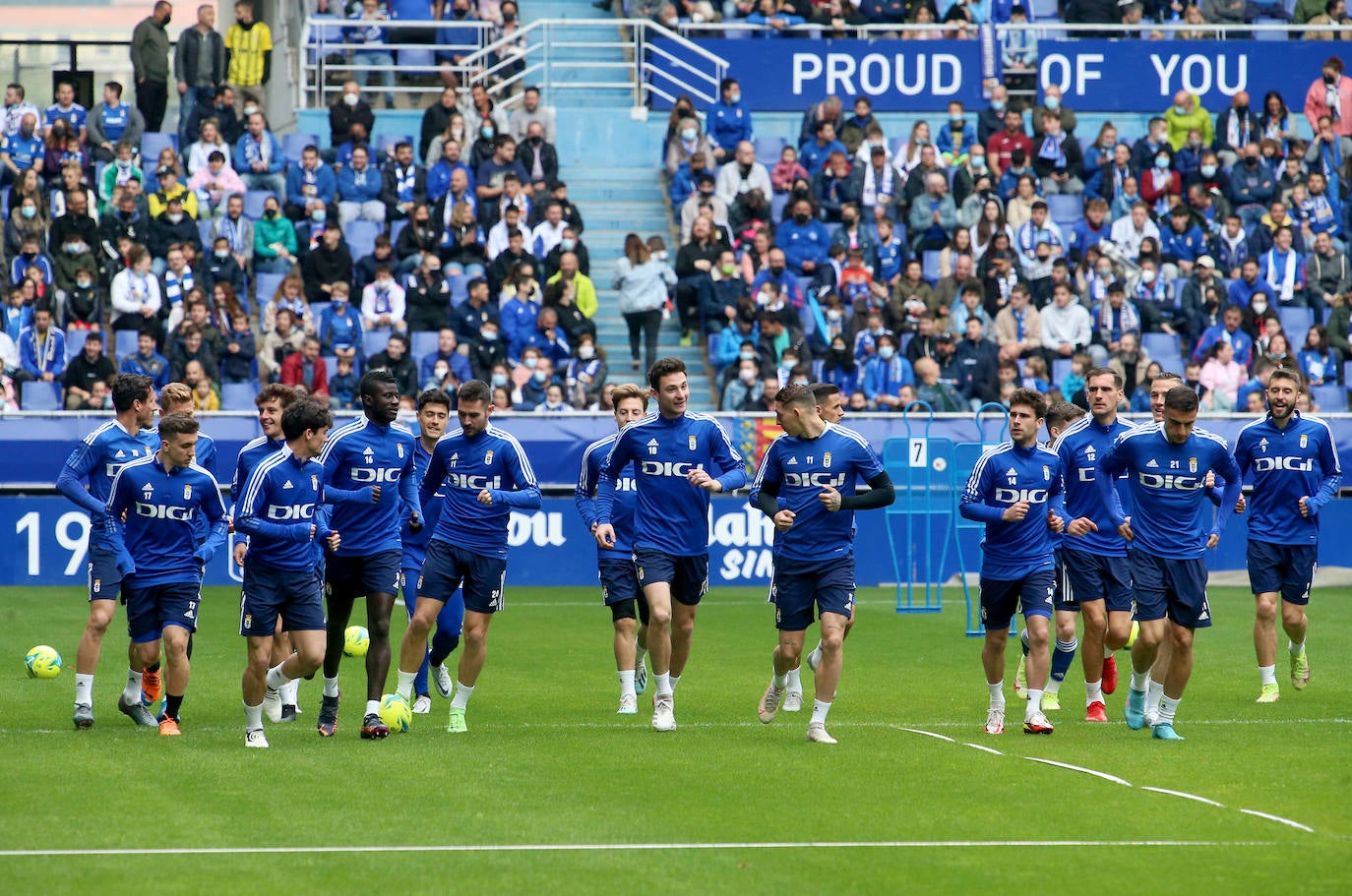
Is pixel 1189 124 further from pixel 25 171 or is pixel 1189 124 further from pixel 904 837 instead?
pixel 904 837

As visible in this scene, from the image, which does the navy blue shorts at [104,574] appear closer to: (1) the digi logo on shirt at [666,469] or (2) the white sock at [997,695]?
(1) the digi logo on shirt at [666,469]

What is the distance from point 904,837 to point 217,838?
3097mm

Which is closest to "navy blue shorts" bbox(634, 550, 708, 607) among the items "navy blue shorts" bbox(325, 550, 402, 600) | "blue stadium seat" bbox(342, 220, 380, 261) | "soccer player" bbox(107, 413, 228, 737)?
"navy blue shorts" bbox(325, 550, 402, 600)

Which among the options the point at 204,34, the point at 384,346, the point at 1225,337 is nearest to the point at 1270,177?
the point at 1225,337

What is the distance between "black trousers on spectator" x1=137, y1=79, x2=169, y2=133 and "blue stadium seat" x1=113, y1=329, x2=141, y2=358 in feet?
18.1

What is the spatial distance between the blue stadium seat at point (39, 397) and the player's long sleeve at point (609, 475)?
12923 millimetres

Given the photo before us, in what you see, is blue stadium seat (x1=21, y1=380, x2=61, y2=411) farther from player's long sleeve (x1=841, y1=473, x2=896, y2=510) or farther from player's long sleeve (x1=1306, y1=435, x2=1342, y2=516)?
player's long sleeve (x1=1306, y1=435, x2=1342, y2=516)

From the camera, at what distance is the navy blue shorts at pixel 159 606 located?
11.6 metres

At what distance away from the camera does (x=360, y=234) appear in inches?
1075

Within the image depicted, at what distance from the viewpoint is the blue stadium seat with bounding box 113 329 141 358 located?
2459 cm

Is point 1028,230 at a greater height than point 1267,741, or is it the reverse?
point 1028,230

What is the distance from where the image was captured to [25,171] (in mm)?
25969

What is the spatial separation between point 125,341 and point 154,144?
4920 millimetres

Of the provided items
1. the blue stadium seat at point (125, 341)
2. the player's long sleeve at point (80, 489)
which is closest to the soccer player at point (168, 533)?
the player's long sleeve at point (80, 489)
